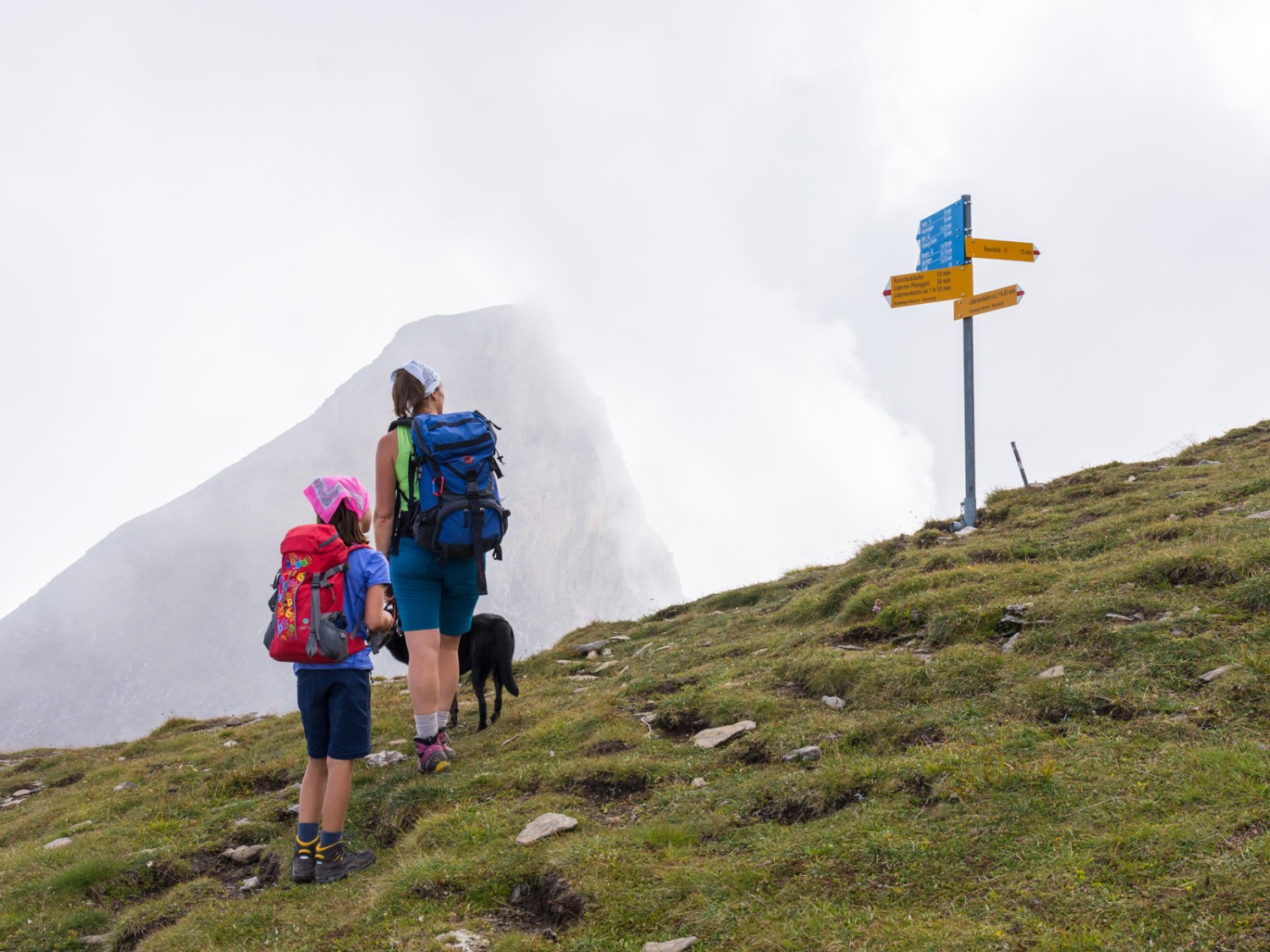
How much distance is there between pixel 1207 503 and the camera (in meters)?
8.79

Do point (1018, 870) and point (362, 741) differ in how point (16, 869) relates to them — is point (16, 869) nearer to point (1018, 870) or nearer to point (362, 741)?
point (362, 741)

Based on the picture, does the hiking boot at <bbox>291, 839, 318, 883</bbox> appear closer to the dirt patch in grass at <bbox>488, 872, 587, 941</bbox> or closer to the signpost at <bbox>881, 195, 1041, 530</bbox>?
the dirt patch in grass at <bbox>488, 872, 587, 941</bbox>

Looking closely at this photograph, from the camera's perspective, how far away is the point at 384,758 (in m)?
7.41

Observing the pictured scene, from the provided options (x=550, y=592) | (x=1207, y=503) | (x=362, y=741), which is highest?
(x=550, y=592)

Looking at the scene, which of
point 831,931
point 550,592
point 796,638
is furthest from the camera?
point 550,592

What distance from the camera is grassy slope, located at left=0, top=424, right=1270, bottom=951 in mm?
3223

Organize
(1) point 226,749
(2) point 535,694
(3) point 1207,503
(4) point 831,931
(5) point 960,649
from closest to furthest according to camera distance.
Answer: (4) point 831,931
(5) point 960,649
(3) point 1207,503
(2) point 535,694
(1) point 226,749

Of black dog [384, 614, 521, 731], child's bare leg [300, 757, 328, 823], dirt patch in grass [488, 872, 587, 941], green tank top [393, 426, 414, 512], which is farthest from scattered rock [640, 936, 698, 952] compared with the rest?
black dog [384, 614, 521, 731]

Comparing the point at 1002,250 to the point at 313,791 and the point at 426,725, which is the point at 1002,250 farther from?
the point at 313,791

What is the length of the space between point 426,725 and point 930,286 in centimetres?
1007

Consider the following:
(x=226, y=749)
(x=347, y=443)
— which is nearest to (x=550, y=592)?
(x=347, y=443)

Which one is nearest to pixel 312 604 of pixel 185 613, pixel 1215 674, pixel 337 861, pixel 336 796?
pixel 336 796

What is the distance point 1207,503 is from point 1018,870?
7467 millimetres

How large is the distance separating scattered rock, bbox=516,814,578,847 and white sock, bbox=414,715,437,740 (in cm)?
205
